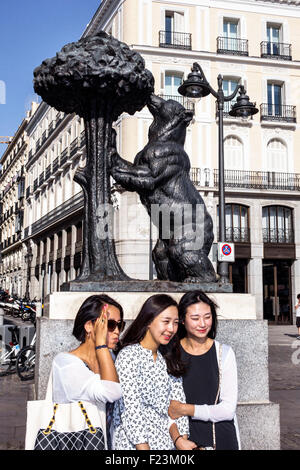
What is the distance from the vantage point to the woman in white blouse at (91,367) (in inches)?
90.9

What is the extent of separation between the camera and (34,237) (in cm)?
4216

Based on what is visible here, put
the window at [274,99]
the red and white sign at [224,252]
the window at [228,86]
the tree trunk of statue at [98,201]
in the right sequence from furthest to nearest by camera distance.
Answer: the window at [274,99] < the window at [228,86] < the red and white sign at [224,252] < the tree trunk of statue at [98,201]

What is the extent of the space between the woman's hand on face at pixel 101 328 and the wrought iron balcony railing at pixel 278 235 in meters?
23.6

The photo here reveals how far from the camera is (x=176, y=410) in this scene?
2566 mm

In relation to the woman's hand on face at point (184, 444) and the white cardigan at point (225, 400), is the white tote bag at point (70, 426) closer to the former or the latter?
the woman's hand on face at point (184, 444)

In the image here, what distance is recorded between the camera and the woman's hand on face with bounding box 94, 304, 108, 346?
2.41 metres

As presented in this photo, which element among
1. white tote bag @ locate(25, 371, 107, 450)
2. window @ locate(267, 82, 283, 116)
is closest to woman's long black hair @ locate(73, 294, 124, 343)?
white tote bag @ locate(25, 371, 107, 450)

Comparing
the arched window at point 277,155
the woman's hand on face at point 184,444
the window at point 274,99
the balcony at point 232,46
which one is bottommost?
the woman's hand on face at point 184,444

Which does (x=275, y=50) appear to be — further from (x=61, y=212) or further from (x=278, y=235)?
(x=61, y=212)

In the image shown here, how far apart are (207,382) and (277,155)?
24818 mm

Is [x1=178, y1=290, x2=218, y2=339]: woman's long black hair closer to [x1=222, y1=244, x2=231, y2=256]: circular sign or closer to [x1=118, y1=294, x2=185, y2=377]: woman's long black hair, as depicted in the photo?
[x1=118, y1=294, x2=185, y2=377]: woman's long black hair

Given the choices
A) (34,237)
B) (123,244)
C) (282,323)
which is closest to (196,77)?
(123,244)

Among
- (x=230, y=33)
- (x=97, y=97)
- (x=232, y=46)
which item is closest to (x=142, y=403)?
(x=97, y=97)

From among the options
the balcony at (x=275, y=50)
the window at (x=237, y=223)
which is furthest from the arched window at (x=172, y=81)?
the window at (x=237, y=223)
